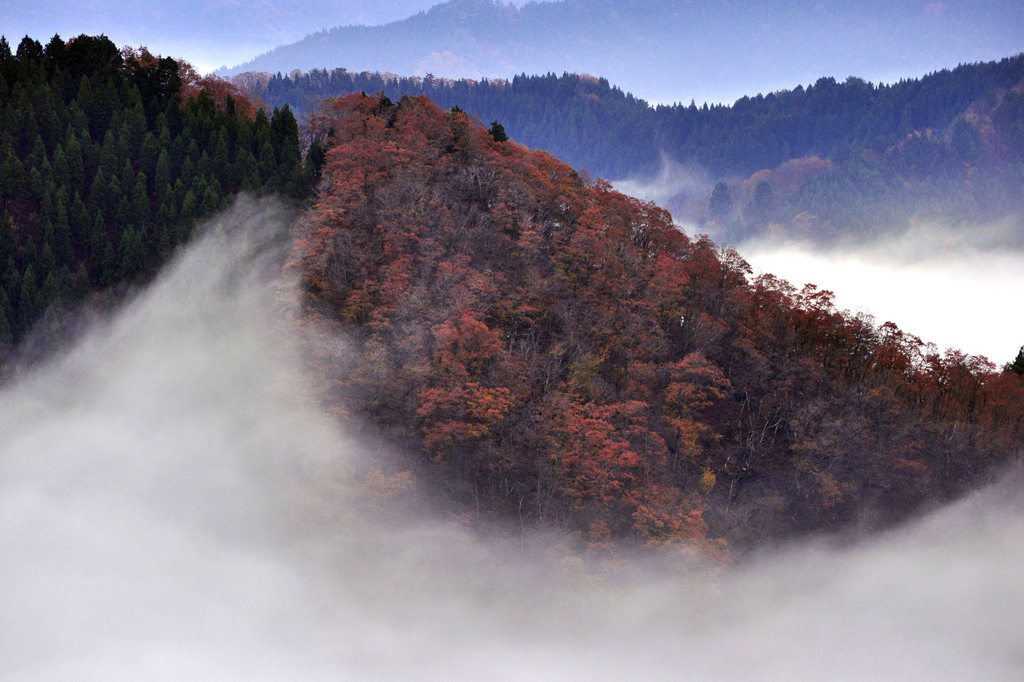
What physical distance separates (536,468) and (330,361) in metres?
12.5

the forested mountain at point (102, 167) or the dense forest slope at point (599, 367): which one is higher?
the forested mountain at point (102, 167)

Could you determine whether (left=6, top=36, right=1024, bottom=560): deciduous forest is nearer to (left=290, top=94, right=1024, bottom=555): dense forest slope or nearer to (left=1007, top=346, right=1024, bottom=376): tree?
(left=290, top=94, right=1024, bottom=555): dense forest slope

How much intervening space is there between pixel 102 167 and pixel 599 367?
37.4 metres

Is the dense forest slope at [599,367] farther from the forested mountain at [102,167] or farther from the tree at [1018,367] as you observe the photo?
the forested mountain at [102,167]

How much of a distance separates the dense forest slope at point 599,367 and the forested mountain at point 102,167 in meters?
9.28

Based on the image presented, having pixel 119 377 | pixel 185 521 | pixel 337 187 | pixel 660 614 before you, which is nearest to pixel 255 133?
pixel 337 187

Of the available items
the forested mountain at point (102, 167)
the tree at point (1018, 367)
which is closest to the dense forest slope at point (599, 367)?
the tree at point (1018, 367)

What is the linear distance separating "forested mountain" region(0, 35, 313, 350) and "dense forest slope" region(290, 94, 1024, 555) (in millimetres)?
9275

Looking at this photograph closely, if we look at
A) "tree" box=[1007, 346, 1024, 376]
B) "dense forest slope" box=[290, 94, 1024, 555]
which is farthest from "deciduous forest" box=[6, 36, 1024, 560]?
"tree" box=[1007, 346, 1024, 376]

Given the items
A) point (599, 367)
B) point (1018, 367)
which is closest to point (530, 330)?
point (599, 367)

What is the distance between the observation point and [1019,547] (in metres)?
52.8

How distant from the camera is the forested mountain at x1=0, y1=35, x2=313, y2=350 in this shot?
54.1m

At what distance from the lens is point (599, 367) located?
48.6m

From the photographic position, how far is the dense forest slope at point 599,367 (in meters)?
45.0
